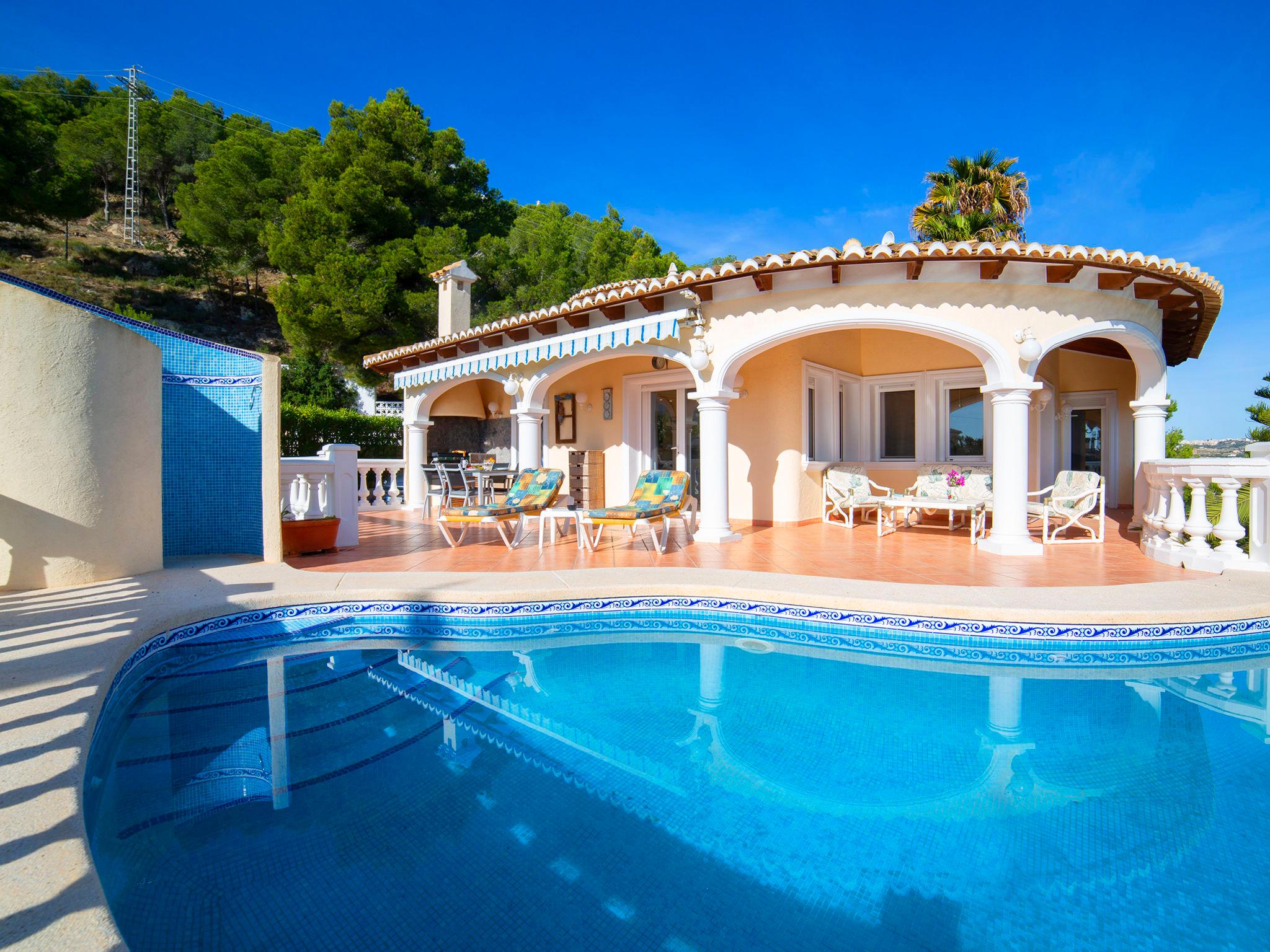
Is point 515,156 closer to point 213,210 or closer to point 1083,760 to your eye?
point 213,210

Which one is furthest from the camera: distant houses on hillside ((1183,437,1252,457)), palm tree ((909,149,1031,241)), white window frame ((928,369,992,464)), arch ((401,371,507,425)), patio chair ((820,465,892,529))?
palm tree ((909,149,1031,241))

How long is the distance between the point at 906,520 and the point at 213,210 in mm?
41605

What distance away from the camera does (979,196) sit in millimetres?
27516

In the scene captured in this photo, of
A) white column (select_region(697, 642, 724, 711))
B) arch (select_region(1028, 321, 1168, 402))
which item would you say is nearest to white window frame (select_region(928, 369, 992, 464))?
arch (select_region(1028, 321, 1168, 402))

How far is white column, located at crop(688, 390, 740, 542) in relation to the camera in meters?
12.0

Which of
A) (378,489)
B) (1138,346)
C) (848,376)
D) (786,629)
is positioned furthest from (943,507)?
(378,489)

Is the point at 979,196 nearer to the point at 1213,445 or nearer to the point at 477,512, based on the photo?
the point at 1213,445

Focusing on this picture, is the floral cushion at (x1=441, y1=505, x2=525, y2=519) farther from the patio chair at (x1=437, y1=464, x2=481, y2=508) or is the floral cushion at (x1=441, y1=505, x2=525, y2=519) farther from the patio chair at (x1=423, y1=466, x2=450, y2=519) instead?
the patio chair at (x1=423, y1=466, x2=450, y2=519)

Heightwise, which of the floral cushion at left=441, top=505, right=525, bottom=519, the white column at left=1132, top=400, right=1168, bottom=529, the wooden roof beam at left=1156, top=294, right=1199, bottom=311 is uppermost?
the wooden roof beam at left=1156, top=294, right=1199, bottom=311

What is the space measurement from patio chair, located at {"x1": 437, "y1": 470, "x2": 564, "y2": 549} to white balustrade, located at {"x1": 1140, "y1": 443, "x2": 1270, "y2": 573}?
9839 millimetres

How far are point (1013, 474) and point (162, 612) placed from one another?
456 inches

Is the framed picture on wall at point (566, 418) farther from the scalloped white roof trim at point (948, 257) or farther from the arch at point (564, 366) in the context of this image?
the scalloped white roof trim at point (948, 257)

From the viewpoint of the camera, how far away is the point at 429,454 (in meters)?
24.8

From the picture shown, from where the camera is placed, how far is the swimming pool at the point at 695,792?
9.53ft
